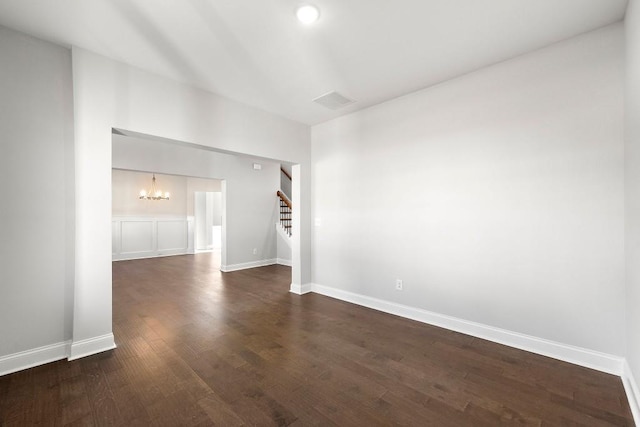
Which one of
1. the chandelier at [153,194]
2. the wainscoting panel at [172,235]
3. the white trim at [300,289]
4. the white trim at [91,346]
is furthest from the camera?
the wainscoting panel at [172,235]

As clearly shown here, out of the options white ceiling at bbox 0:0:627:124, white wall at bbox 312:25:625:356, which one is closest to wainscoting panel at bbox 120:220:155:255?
white ceiling at bbox 0:0:627:124

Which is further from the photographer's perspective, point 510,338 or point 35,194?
point 510,338

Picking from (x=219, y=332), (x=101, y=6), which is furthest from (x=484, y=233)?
(x=101, y=6)

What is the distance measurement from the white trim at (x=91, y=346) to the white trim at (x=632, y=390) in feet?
13.5

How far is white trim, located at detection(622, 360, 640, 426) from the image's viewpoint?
5.76 ft

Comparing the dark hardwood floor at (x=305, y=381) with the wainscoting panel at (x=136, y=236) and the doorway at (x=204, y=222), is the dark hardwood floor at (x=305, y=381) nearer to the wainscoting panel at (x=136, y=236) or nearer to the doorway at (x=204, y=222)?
the wainscoting panel at (x=136, y=236)

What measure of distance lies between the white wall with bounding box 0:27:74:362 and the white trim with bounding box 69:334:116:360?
0.15m

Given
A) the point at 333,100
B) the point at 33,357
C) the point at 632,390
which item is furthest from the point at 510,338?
the point at 33,357

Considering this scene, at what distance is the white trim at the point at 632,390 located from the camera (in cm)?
176

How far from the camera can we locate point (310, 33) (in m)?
2.37

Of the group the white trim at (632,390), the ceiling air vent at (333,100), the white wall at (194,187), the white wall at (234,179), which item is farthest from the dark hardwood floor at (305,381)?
the white wall at (194,187)

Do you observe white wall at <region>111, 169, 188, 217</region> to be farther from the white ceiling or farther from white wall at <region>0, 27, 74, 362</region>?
the white ceiling

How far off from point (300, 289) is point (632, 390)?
365cm

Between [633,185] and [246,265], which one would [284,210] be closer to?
[246,265]
